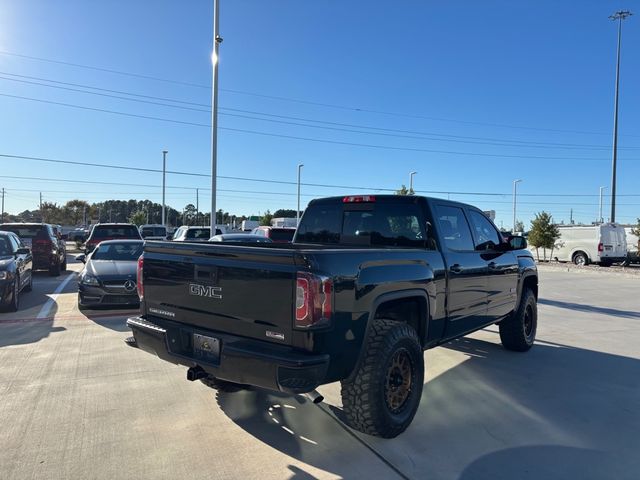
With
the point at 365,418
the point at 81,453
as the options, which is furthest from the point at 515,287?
the point at 81,453

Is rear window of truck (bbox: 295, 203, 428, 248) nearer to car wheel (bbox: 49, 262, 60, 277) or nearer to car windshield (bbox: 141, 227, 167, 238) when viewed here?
car wheel (bbox: 49, 262, 60, 277)

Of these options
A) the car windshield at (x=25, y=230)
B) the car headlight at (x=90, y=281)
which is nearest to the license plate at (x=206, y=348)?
the car headlight at (x=90, y=281)

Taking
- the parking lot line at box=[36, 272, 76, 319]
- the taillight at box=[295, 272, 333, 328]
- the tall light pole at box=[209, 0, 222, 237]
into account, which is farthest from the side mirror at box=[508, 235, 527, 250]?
the tall light pole at box=[209, 0, 222, 237]

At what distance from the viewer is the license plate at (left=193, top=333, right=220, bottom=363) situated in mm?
3283

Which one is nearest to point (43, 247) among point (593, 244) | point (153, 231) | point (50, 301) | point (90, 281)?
point (50, 301)

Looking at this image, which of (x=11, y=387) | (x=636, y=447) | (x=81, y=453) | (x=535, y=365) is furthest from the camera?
(x=535, y=365)

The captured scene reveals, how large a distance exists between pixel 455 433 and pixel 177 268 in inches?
103

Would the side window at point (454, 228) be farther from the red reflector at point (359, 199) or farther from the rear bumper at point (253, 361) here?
the rear bumper at point (253, 361)

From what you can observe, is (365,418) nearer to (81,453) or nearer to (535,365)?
(81,453)

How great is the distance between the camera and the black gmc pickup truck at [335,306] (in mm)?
2973

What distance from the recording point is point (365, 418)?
10.9ft

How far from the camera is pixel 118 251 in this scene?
965cm

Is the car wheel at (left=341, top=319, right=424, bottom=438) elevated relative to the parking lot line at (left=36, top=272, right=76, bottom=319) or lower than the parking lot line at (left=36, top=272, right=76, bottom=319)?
elevated

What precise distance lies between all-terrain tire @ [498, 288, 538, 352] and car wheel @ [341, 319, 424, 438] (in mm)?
2993
